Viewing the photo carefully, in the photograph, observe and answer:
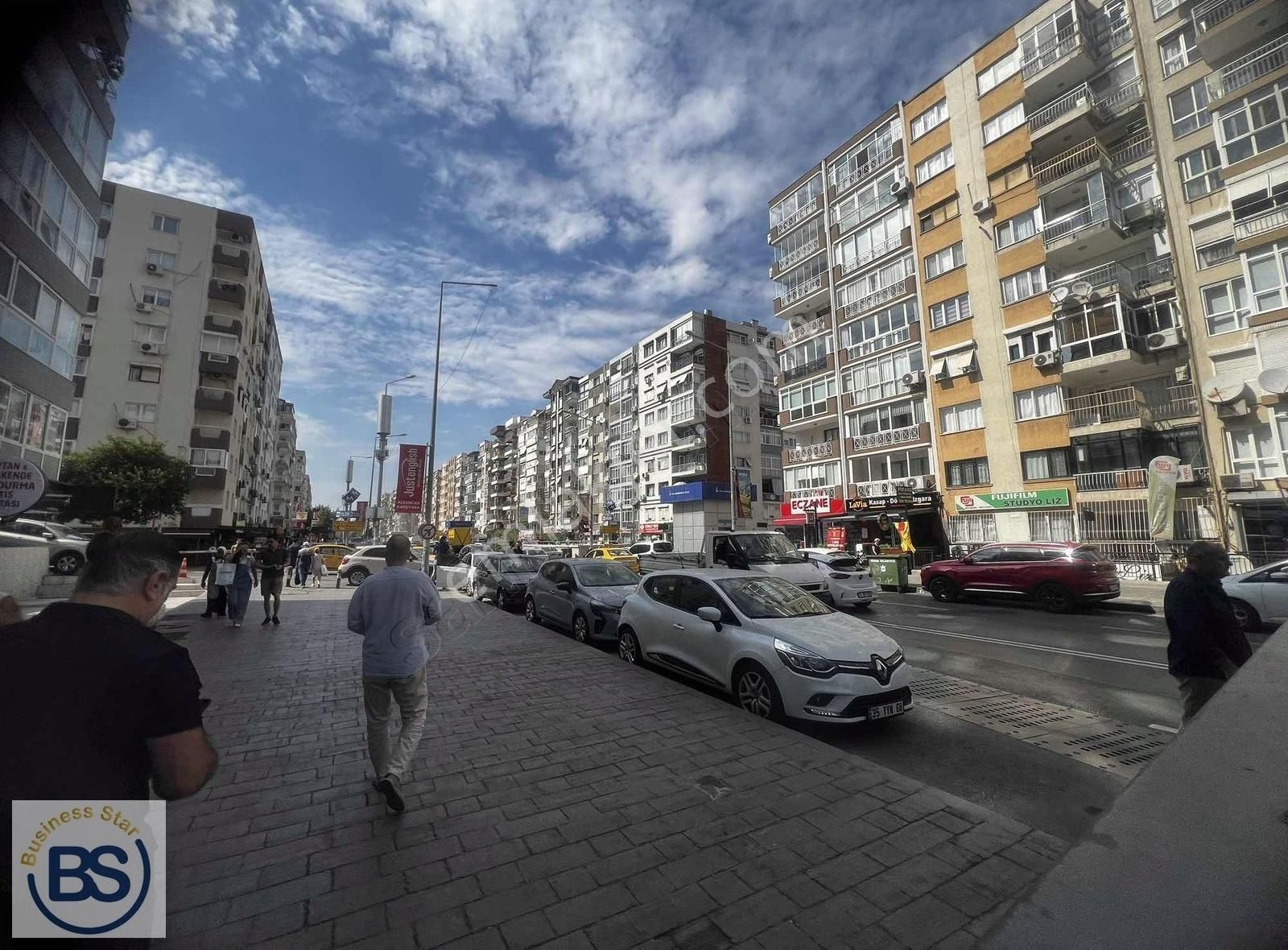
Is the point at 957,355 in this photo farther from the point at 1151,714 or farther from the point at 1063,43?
the point at 1151,714

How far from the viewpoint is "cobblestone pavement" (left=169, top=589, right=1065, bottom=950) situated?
8.26 ft

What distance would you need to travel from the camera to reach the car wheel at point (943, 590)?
54.2 feet

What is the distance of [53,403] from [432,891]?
54.6ft

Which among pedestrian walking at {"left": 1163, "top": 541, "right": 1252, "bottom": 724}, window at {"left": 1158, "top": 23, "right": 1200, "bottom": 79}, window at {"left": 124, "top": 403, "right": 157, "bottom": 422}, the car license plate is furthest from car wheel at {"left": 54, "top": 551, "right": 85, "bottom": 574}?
window at {"left": 1158, "top": 23, "right": 1200, "bottom": 79}

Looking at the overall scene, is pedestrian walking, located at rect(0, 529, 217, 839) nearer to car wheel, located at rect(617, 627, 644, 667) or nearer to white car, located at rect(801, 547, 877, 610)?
car wheel, located at rect(617, 627, 644, 667)

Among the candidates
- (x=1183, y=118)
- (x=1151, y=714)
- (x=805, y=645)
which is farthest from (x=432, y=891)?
(x=1183, y=118)

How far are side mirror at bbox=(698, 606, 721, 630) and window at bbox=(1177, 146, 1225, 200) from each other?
27133 mm

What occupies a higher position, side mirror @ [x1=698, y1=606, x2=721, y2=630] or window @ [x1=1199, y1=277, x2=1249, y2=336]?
window @ [x1=1199, y1=277, x2=1249, y2=336]

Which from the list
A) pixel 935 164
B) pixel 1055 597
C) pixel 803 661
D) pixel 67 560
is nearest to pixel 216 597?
pixel 67 560

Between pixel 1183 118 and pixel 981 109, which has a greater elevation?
pixel 981 109

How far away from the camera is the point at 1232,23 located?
63.2 feet

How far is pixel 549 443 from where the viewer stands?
82.3 metres

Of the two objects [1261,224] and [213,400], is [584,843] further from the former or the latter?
[213,400]

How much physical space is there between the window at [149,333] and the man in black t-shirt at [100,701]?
47681 millimetres
